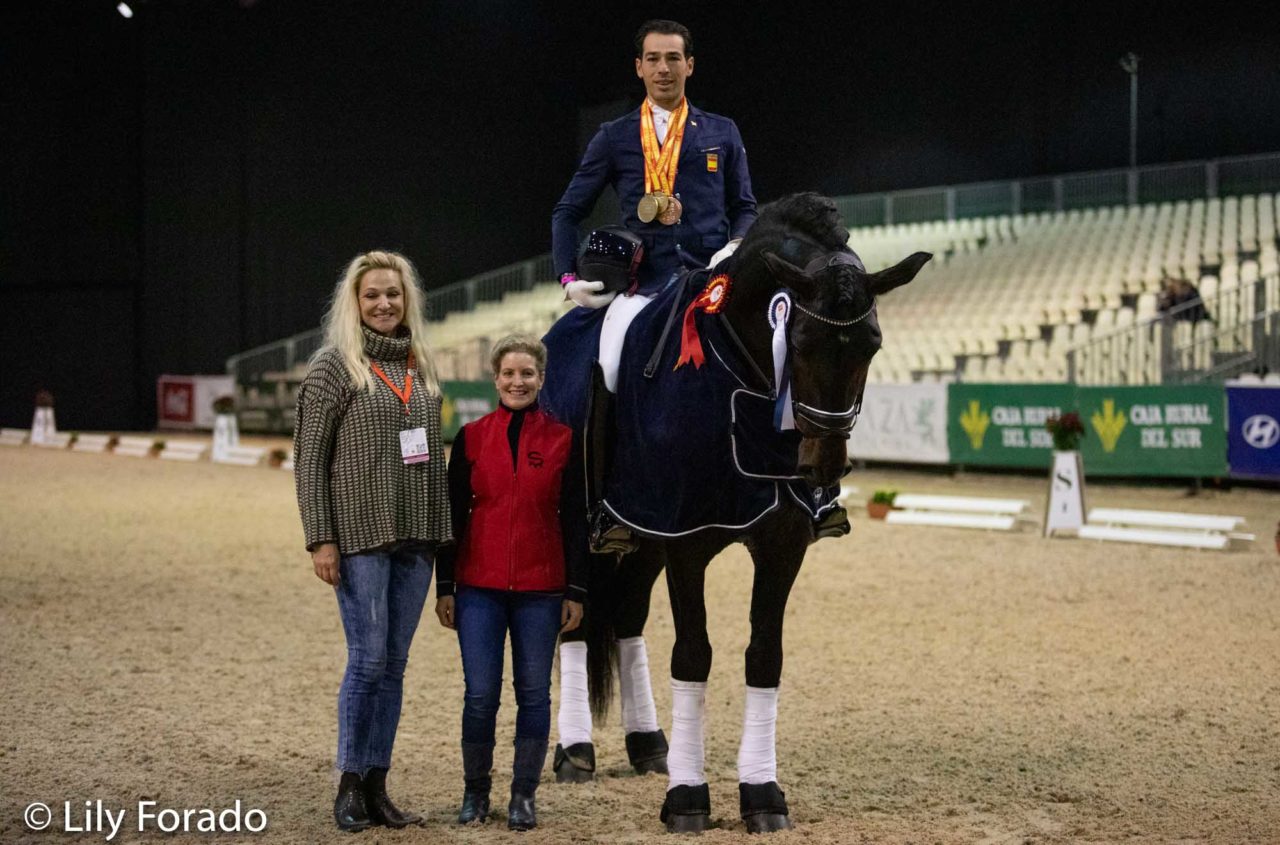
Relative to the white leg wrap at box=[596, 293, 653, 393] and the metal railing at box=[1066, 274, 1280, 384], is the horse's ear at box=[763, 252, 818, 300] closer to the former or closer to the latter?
the white leg wrap at box=[596, 293, 653, 393]

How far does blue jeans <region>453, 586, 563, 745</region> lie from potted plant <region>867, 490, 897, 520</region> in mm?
8884

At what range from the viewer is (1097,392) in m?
14.6

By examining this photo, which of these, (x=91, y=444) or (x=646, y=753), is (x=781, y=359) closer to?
(x=646, y=753)

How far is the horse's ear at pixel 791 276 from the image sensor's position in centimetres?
349

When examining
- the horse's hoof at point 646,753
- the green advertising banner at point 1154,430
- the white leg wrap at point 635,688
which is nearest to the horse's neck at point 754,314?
the white leg wrap at point 635,688

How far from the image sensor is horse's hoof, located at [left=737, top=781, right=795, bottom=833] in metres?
3.96

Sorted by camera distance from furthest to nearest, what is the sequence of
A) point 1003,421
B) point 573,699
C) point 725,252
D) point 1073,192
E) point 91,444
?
point 91,444 < point 1073,192 < point 1003,421 < point 573,699 < point 725,252

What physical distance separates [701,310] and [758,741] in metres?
1.27

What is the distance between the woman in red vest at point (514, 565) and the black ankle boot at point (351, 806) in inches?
11.7

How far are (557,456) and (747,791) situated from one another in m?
1.13

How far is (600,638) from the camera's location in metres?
4.86

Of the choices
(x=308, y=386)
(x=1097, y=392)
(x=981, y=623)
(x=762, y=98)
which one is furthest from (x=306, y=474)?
(x=762, y=98)

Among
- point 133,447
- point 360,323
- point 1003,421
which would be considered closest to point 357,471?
point 360,323

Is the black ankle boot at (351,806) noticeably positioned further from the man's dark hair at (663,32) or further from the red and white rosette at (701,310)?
the man's dark hair at (663,32)
